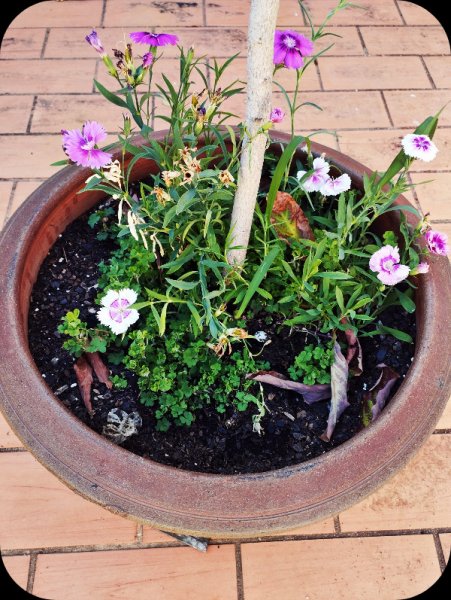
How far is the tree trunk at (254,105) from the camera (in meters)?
0.88

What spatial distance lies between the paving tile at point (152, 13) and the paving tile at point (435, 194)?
1.04 meters

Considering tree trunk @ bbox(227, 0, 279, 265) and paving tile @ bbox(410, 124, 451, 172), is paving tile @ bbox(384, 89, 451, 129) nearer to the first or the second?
paving tile @ bbox(410, 124, 451, 172)

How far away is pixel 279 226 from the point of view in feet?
4.15

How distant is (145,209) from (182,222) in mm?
83

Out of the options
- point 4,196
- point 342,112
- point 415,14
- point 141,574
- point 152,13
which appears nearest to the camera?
point 141,574

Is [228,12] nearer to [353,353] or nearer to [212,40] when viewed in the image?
[212,40]

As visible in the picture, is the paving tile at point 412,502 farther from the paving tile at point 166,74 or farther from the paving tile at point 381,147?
the paving tile at point 166,74

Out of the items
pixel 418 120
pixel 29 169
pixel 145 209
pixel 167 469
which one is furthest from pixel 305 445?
pixel 418 120

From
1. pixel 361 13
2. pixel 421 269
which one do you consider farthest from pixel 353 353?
pixel 361 13

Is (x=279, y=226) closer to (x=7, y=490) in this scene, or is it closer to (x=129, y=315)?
(x=129, y=315)

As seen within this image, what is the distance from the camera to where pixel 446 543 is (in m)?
1.40

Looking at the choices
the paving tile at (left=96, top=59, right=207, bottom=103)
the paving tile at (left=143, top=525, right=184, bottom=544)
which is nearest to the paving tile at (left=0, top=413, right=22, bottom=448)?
the paving tile at (left=143, top=525, right=184, bottom=544)

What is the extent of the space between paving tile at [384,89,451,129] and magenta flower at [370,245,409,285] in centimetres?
115

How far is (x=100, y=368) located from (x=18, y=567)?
49cm
